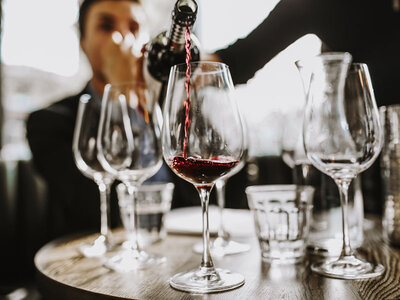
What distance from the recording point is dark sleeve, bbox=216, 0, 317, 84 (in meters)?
1.15

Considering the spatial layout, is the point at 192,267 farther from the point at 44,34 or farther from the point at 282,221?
the point at 44,34

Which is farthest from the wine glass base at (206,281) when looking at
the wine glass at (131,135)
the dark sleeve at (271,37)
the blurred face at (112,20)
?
the blurred face at (112,20)

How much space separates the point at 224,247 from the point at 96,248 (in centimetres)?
28

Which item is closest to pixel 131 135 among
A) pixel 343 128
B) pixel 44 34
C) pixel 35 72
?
pixel 343 128

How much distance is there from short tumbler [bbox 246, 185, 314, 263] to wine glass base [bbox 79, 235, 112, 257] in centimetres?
34

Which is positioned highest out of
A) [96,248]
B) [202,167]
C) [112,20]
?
[112,20]

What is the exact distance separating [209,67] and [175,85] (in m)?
0.06

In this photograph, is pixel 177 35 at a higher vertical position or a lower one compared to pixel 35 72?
lower

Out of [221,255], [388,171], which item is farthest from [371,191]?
[221,255]

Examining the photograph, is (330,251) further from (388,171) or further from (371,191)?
(371,191)

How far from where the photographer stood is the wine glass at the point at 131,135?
0.81 metres

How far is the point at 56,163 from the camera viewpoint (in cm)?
175

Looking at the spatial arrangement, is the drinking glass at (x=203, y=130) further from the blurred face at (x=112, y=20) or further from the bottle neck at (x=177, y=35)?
the blurred face at (x=112, y=20)

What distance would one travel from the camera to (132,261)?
731 mm
